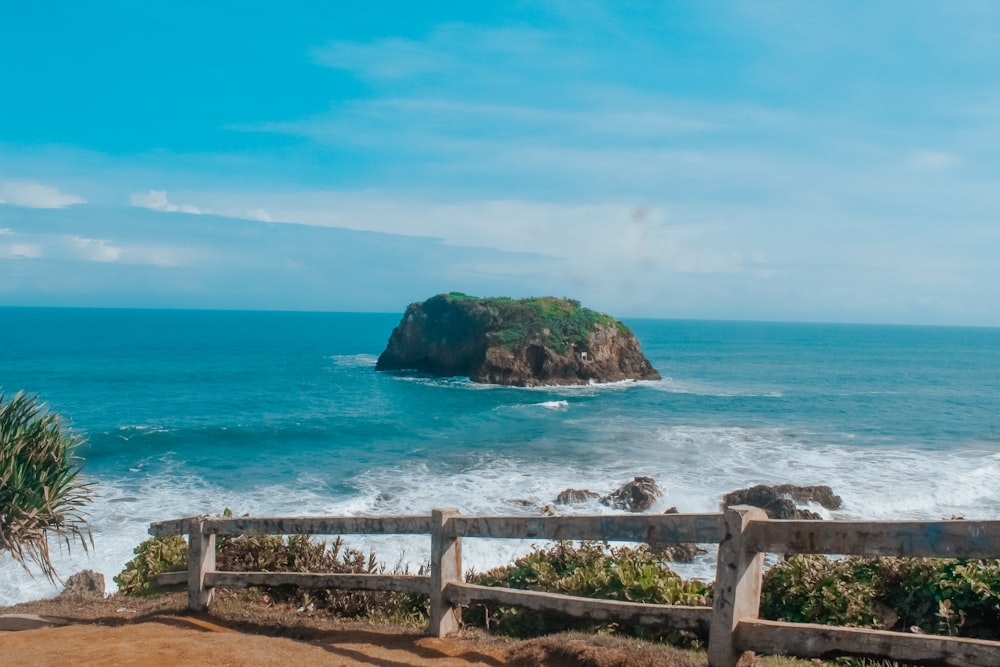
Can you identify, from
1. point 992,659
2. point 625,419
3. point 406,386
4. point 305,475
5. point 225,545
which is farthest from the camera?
point 406,386

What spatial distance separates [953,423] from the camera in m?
46.2

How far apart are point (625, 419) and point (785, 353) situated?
9068cm

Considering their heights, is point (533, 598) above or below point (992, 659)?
below

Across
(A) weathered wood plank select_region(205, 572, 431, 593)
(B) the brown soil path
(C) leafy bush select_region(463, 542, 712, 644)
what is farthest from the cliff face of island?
(B) the brown soil path

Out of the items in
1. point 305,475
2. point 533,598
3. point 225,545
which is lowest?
point 305,475

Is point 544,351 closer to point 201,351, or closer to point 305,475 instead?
point 305,475

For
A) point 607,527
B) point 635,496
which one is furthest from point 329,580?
point 635,496

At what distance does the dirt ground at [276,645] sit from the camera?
6008 millimetres

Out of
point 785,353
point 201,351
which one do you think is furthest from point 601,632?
point 785,353

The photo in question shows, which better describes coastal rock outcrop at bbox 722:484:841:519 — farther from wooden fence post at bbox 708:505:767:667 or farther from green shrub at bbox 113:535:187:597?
wooden fence post at bbox 708:505:767:667

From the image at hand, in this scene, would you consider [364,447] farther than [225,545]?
Yes

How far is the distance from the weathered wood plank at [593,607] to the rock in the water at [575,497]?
19.6m

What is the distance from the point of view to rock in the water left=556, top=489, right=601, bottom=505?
25.9 metres

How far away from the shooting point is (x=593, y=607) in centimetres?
590
